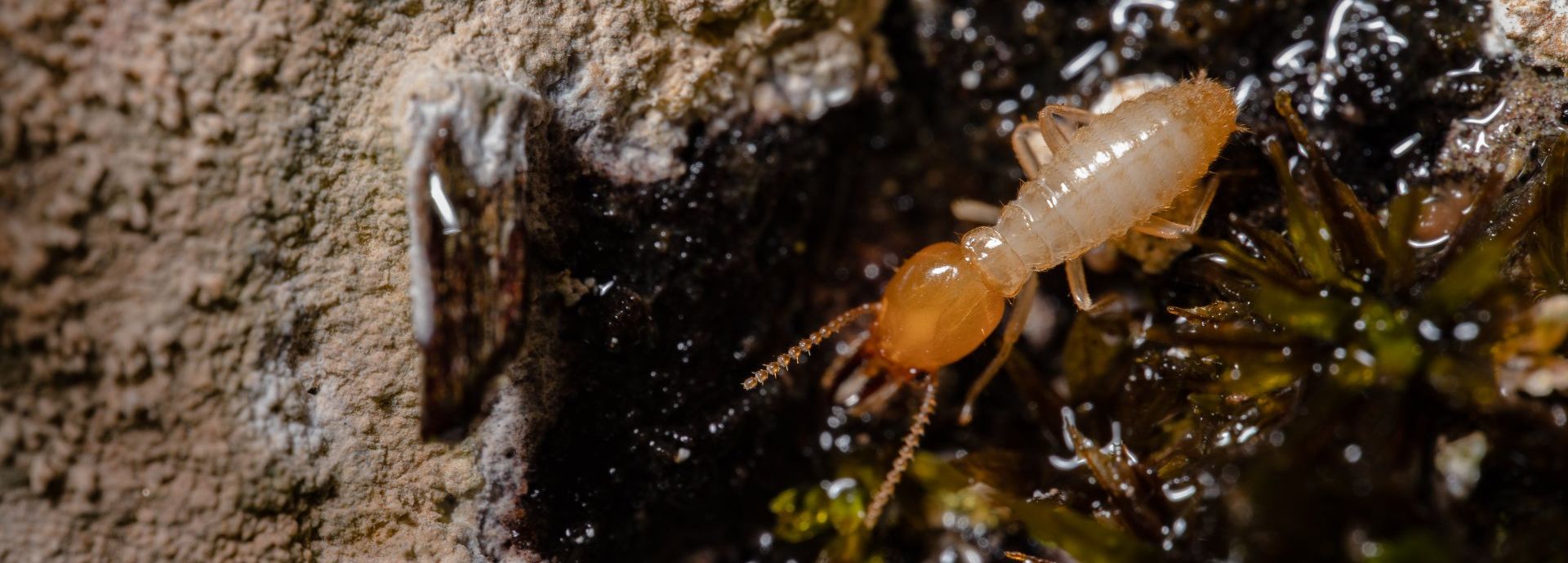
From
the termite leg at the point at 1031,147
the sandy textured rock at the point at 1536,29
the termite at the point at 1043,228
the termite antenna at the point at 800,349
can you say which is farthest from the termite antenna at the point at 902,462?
the sandy textured rock at the point at 1536,29

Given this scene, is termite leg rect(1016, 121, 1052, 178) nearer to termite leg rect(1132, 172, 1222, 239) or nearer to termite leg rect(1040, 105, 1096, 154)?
termite leg rect(1040, 105, 1096, 154)

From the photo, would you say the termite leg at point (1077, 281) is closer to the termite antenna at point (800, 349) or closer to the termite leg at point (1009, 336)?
the termite leg at point (1009, 336)

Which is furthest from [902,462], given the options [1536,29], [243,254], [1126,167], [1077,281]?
[1536,29]

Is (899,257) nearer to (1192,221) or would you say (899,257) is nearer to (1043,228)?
(1043,228)

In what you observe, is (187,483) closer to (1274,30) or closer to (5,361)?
(5,361)

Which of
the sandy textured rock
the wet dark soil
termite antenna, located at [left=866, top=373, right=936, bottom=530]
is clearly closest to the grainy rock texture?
the wet dark soil

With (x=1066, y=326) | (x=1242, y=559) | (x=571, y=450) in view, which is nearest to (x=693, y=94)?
(x=571, y=450)
